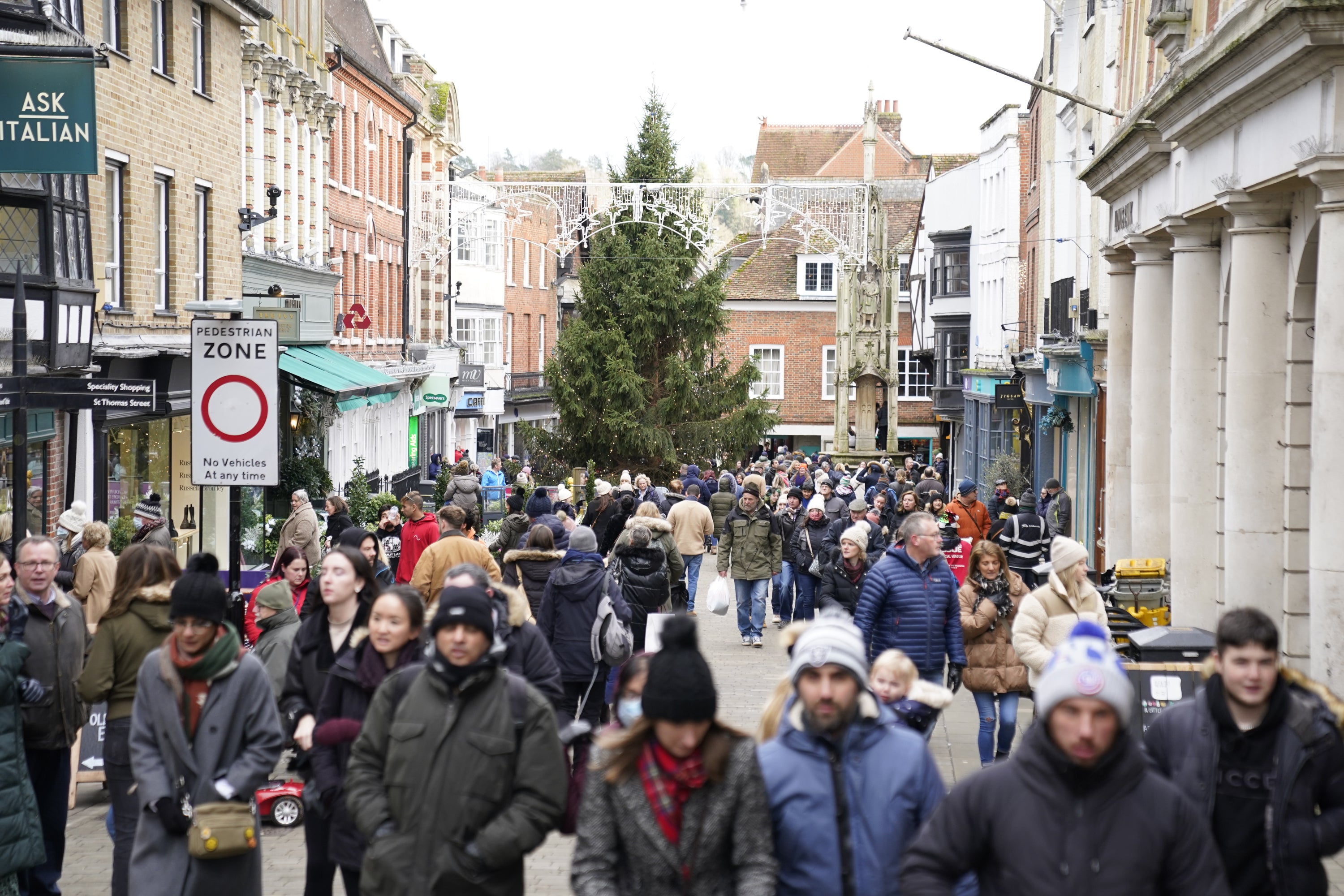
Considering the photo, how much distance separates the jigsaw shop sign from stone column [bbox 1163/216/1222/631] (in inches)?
390

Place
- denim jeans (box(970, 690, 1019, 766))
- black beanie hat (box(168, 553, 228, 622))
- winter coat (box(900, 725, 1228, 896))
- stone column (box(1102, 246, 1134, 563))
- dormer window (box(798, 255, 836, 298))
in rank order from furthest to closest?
dormer window (box(798, 255, 836, 298)), stone column (box(1102, 246, 1134, 563)), denim jeans (box(970, 690, 1019, 766)), black beanie hat (box(168, 553, 228, 622)), winter coat (box(900, 725, 1228, 896))

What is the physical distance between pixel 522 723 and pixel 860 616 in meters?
4.91

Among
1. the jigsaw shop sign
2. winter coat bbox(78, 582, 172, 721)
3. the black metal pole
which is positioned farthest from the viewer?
the jigsaw shop sign

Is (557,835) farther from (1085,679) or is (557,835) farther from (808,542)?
(808,542)

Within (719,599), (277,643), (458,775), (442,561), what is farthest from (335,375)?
(458,775)

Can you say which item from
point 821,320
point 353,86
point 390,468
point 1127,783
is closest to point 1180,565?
point 1127,783

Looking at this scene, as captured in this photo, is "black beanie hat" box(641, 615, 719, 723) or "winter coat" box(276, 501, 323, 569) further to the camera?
"winter coat" box(276, 501, 323, 569)

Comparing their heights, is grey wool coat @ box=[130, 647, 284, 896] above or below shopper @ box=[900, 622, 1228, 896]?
below

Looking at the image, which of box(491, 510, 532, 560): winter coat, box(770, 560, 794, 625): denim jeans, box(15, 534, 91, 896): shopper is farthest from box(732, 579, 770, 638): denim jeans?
box(15, 534, 91, 896): shopper

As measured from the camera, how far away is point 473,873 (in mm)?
5180

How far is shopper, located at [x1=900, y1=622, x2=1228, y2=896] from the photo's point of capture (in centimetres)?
422

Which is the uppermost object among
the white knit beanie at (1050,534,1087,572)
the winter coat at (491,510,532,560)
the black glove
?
the white knit beanie at (1050,534,1087,572)

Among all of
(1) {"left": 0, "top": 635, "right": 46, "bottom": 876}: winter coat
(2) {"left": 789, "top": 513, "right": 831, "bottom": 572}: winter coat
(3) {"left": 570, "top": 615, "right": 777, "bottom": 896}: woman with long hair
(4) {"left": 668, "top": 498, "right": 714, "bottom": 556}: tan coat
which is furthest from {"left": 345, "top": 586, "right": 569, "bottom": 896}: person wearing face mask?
(4) {"left": 668, "top": 498, "right": 714, "bottom": 556}: tan coat

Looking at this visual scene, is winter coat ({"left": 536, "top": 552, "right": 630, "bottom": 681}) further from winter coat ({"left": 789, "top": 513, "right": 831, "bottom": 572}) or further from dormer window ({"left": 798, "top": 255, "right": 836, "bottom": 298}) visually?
dormer window ({"left": 798, "top": 255, "right": 836, "bottom": 298})
